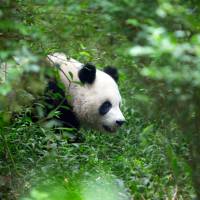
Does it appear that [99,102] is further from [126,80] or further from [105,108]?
[126,80]

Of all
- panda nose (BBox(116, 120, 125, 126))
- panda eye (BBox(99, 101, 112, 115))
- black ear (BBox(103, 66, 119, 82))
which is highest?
black ear (BBox(103, 66, 119, 82))

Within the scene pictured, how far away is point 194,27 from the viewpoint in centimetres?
299

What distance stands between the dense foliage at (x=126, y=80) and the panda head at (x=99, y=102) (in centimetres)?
121

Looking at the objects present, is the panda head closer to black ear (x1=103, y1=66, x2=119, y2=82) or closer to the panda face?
the panda face

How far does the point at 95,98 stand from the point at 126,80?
2803 millimetres

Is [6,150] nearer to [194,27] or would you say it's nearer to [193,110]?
[193,110]

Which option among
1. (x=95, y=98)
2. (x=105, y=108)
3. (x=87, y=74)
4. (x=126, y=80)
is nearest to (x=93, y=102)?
(x=95, y=98)

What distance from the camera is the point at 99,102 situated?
727 centimetres

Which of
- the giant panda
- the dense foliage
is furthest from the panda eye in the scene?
the dense foliage

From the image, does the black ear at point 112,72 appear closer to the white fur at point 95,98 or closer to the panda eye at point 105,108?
the white fur at point 95,98

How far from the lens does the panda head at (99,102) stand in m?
7.20

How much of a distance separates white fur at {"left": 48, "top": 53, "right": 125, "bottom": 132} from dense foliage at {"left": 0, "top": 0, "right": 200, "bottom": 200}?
1.24 m

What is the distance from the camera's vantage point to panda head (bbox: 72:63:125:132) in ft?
23.6

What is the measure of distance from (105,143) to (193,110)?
11.2ft
